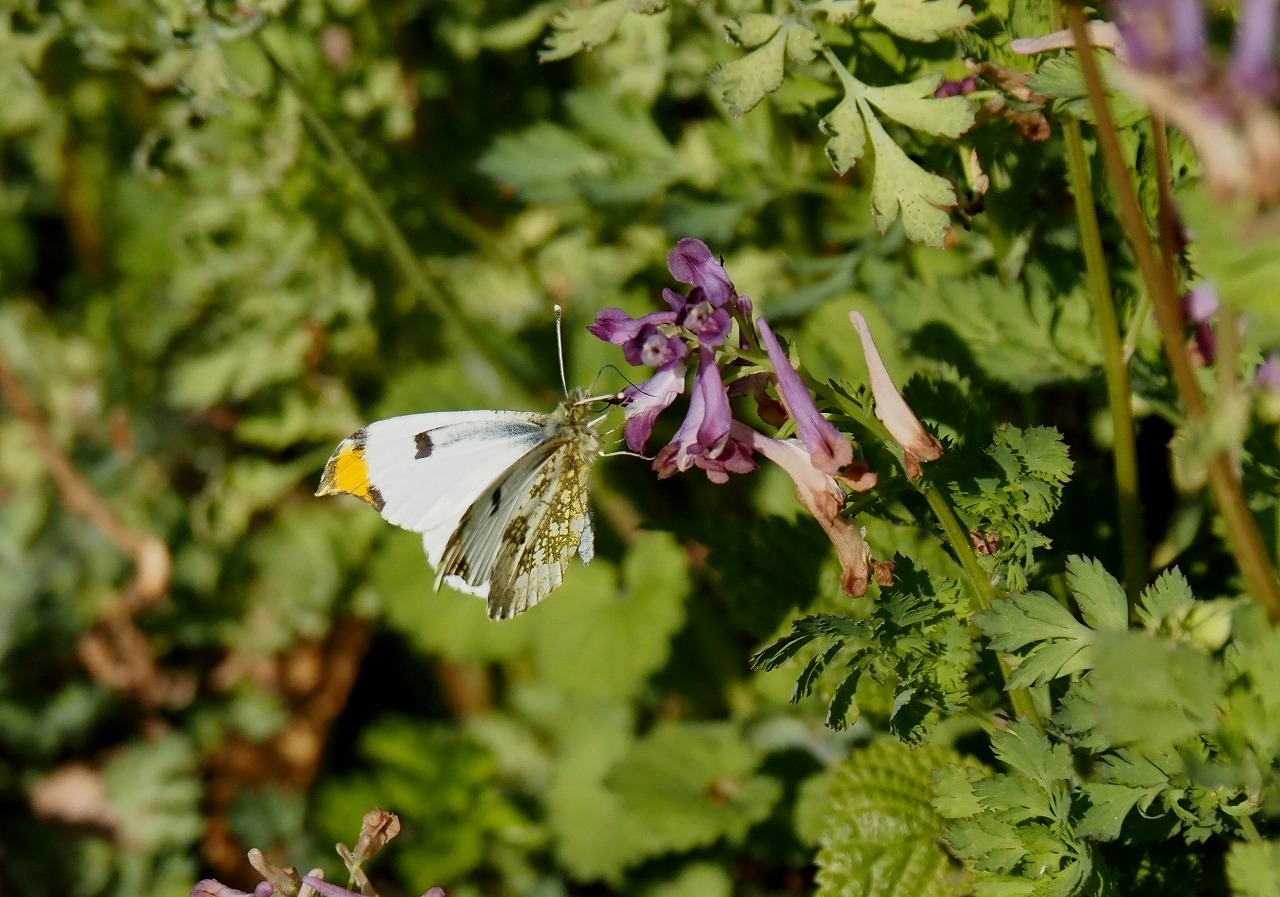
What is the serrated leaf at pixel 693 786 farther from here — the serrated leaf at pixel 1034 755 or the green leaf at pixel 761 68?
the green leaf at pixel 761 68

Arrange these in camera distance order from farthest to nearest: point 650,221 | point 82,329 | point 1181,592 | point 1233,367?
point 82,329, point 650,221, point 1181,592, point 1233,367

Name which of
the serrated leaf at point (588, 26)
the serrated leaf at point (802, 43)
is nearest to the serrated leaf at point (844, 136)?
the serrated leaf at point (802, 43)

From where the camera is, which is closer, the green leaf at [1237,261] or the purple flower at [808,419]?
the green leaf at [1237,261]

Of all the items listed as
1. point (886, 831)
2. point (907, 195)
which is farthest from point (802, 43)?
point (886, 831)

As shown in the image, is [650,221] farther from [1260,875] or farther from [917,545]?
[1260,875]

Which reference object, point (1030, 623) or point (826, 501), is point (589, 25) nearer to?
point (826, 501)

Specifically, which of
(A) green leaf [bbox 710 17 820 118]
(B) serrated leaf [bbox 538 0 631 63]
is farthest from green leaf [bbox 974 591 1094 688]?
(B) serrated leaf [bbox 538 0 631 63]

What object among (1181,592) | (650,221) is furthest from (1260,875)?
(650,221)
